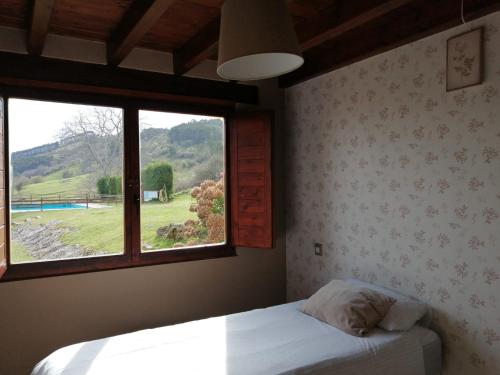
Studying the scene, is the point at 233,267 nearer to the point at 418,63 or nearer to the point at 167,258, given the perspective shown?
the point at 167,258

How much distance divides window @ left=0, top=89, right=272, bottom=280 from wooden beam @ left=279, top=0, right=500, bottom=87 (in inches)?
25.5

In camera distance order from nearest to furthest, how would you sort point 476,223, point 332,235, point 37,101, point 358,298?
point 476,223 < point 358,298 < point 37,101 < point 332,235

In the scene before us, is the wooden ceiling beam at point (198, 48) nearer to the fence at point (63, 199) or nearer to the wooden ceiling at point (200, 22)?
the wooden ceiling at point (200, 22)

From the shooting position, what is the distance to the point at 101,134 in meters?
2.68

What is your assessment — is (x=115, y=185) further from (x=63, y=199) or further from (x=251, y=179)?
(x=251, y=179)

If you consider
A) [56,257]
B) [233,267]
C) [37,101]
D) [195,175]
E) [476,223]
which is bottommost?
[233,267]

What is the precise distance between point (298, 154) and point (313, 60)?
78 cm

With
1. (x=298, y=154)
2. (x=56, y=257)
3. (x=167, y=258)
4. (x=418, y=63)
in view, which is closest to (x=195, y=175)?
(x=167, y=258)

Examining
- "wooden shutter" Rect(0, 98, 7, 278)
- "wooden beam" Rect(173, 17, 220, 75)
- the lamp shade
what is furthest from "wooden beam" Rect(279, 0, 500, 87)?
"wooden shutter" Rect(0, 98, 7, 278)

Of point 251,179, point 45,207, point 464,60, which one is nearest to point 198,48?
point 251,179

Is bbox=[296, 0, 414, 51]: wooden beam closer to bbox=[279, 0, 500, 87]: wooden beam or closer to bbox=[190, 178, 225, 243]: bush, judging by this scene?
bbox=[279, 0, 500, 87]: wooden beam

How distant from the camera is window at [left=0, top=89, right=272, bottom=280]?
8.04 ft

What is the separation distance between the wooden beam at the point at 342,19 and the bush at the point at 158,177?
1.40m

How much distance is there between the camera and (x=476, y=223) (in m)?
1.92
